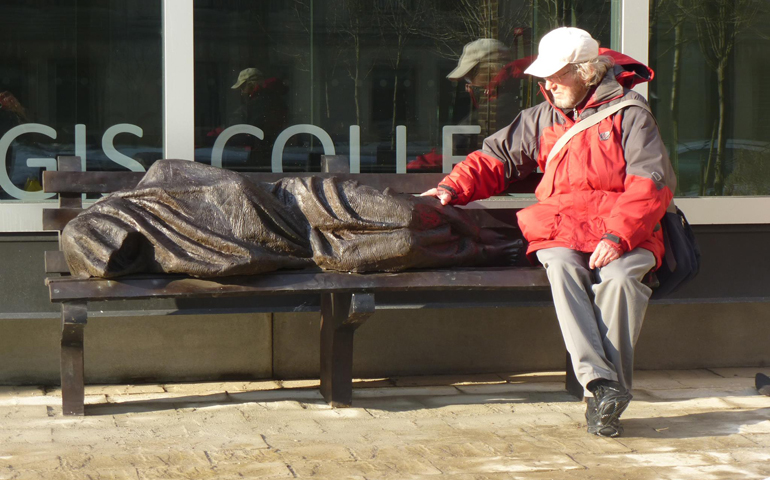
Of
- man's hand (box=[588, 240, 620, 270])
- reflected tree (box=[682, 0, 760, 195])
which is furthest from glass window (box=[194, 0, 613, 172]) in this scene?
man's hand (box=[588, 240, 620, 270])

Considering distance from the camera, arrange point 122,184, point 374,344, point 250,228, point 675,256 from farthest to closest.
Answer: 1. point 374,344
2. point 122,184
3. point 675,256
4. point 250,228

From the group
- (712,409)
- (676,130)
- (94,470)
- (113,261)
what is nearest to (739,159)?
(676,130)

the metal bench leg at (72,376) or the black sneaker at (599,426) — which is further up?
the metal bench leg at (72,376)

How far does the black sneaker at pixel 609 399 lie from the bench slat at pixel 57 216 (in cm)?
244

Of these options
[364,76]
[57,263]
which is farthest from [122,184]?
[364,76]

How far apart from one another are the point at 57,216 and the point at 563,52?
2.40 metres

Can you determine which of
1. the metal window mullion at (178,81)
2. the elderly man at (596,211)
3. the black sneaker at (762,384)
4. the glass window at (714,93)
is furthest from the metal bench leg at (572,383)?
the metal window mullion at (178,81)

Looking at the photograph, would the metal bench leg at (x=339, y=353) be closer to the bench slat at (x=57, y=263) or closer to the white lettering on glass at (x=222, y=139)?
the white lettering on glass at (x=222, y=139)

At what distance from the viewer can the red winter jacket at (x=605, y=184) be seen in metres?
4.08

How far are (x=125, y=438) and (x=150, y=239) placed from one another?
2.67ft

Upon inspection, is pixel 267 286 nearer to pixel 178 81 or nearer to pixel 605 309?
pixel 605 309

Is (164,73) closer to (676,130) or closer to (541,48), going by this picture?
(541,48)

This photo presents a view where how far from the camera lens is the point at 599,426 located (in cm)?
401

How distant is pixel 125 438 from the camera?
3939 mm
